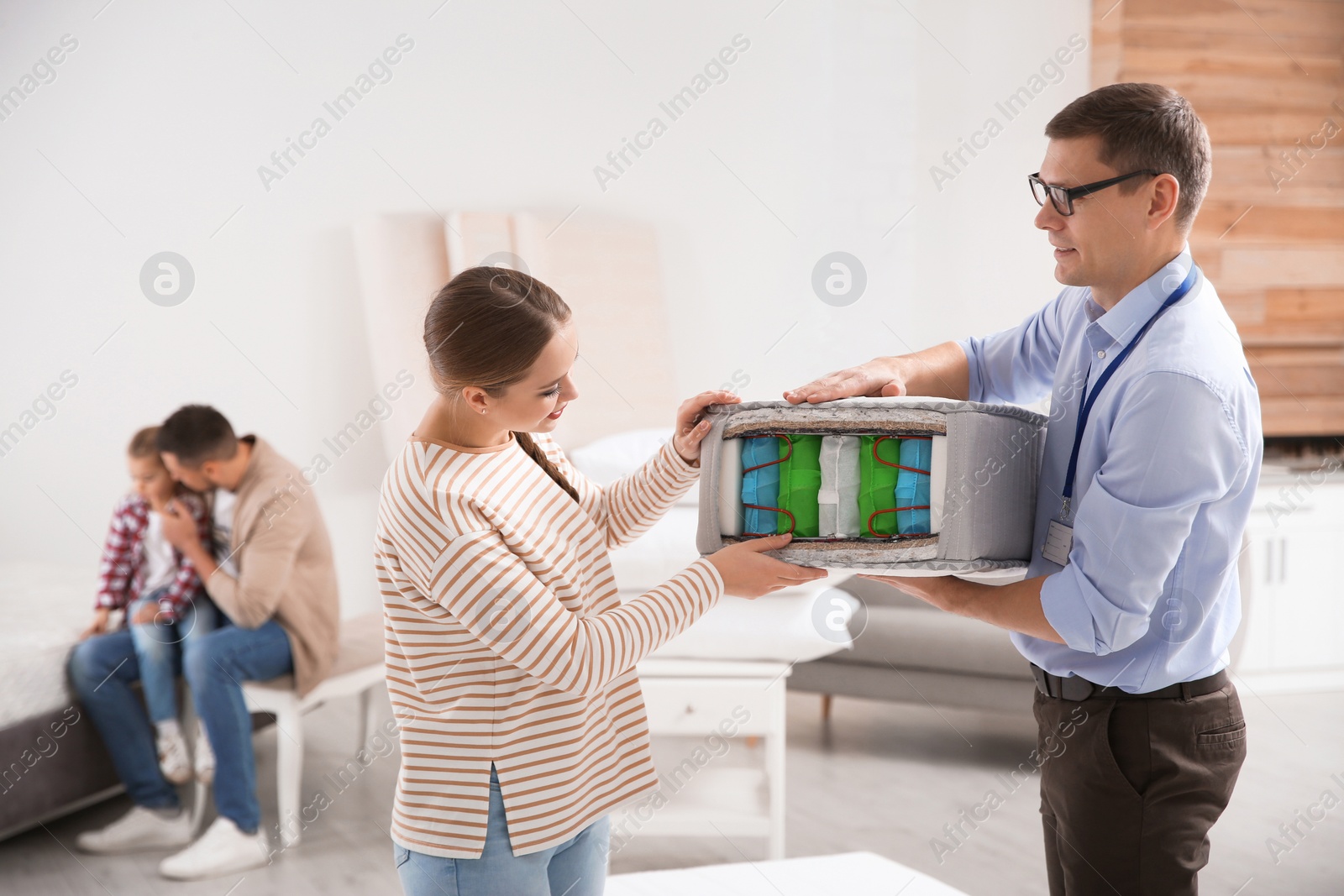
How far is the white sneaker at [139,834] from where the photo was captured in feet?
6.63

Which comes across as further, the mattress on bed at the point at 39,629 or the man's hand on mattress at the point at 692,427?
the mattress on bed at the point at 39,629

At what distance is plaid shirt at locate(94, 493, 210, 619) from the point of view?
2.01 m

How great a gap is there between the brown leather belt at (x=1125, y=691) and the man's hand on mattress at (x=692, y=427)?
1.65 feet

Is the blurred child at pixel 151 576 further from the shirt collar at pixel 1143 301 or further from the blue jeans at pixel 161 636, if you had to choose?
the shirt collar at pixel 1143 301

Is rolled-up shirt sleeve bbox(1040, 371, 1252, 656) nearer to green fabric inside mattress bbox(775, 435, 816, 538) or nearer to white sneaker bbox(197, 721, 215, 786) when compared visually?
green fabric inside mattress bbox(775, 435, 816, 538)

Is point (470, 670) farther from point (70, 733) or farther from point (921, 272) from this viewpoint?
point (921, 272)

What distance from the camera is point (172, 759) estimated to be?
204 cm

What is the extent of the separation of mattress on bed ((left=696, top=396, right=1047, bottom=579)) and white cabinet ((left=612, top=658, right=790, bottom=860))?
104 cm

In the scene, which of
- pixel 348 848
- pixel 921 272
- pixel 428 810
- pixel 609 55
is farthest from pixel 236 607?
pixel 921 272

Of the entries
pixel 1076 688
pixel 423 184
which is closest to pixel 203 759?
pixel 423 184

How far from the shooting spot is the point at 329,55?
6.76ft

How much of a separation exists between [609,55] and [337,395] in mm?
975

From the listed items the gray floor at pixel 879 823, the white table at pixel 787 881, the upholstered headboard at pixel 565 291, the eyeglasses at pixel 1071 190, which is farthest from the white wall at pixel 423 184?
the eyeglasses at pixel 1071 190

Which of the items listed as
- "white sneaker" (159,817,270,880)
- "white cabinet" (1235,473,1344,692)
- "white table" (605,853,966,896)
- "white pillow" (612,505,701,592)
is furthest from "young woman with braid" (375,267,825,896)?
"white cabinet" (1235,473,1344,692)
